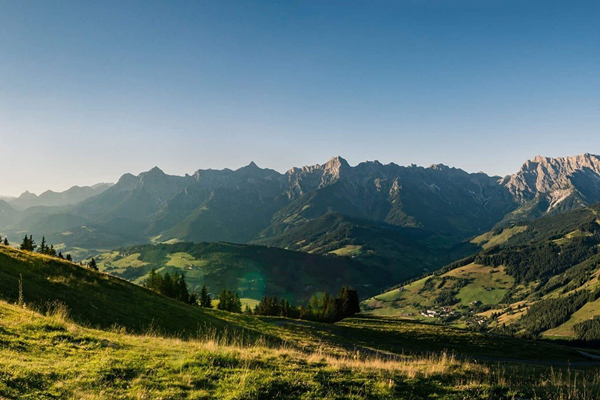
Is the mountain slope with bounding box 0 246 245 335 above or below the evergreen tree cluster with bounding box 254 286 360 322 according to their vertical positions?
above

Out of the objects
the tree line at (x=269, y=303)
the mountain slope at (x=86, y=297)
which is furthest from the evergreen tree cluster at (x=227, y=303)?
the mountain slope at (x=86, y=297)

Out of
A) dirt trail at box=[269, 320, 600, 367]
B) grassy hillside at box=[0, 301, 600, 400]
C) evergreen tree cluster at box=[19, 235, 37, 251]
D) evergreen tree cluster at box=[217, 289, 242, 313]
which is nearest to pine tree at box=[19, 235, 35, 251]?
evergreen tree cluster at box=[19, 235, 37, 251]

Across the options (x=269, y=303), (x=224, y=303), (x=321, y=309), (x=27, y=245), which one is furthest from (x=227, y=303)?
(x=27, y=245)

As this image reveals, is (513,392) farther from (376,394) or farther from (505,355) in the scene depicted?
(505,355)

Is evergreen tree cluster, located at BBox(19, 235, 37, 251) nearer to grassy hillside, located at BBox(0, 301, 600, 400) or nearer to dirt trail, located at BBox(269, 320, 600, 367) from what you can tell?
dirt trail, located at BBox(269, 320, 600, 367)

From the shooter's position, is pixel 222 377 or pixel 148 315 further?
pixel 148 315

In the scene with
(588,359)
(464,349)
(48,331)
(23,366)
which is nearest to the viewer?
(23,366)

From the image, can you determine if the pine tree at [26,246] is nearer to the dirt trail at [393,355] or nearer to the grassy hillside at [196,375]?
the dirt trail at [393,355]

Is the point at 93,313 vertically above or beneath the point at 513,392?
beneath

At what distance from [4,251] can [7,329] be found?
2541 centimetres

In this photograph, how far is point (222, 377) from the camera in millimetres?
11867

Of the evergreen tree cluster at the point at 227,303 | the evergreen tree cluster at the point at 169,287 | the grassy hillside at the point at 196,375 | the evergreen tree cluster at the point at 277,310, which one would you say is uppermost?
the grassy hillside at the point at 196,375

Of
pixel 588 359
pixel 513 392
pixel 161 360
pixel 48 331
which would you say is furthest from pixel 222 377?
pixel 588 359

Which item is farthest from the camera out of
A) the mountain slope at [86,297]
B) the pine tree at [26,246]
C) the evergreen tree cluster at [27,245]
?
the evergreen tree cluster at [27,245]
